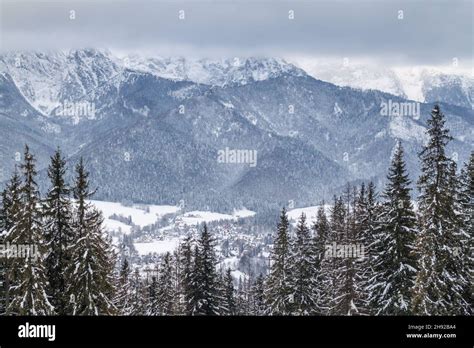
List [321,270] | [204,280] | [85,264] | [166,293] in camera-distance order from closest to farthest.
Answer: [85,264] → [204,280] → [321,270] → [166,293]

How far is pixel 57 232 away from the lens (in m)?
31.6

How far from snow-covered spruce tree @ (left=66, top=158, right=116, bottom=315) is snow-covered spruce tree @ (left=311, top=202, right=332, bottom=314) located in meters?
18.9

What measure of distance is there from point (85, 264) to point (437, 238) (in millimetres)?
18564

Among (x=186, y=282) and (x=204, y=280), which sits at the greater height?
(x=204, y=280)

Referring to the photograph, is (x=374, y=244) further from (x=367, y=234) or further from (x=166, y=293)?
(x=166, y=293)

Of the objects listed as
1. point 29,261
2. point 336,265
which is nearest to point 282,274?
point 336,265

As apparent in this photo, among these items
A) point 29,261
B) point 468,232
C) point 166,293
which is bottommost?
point 166,293

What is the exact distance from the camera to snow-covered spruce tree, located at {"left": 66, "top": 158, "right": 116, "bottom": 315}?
30.1 meters

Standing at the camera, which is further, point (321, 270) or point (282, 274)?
point (321, 270)

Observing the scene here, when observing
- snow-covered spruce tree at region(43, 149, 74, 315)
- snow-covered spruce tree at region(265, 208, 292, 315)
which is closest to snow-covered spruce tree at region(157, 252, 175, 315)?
snow-covered spruce tree at region(265, 208, 292, 315)

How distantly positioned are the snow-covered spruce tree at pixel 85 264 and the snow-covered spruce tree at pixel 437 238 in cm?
1698

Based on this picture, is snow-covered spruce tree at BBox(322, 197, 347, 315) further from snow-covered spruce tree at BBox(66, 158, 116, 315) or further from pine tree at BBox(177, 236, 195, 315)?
snow-covered spruce tree at BBox(66, 158, 116, 315)
